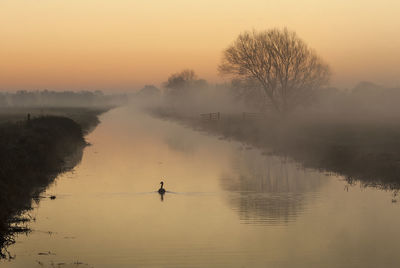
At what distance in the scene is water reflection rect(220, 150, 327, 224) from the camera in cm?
1800

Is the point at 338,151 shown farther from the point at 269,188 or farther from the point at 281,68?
the point at 281,68

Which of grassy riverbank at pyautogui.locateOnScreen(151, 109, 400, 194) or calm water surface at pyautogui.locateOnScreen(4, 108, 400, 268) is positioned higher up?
grassy riverbank at pyautogui.locateOnScreen(151, 109, 400, 194)

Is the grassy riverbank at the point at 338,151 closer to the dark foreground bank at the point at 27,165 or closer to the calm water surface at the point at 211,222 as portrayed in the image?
the calm water surface at the point at 211,222

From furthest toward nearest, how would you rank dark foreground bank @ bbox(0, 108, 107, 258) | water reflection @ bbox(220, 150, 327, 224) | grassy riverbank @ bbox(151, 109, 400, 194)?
grassy riverbank @ bbox(151, 109, 400, 194) < water reflection @ bbox(220, 150, 327, 224) < dark foreground bank @ bbox(0, 108, 107, 258)

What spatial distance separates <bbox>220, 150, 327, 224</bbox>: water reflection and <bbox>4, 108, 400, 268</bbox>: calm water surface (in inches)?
1.9

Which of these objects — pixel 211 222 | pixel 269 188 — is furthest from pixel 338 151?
pixel 211 222

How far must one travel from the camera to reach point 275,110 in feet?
215

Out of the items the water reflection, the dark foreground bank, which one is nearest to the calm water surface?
the water reflection

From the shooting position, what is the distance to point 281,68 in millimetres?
60125

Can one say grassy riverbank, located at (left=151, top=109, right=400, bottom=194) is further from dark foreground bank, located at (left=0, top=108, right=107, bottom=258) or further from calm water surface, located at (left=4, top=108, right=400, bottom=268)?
dark foreground bank, located at (left=0, top=108, right=107, bottom=258)

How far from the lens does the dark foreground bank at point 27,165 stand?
629 inches

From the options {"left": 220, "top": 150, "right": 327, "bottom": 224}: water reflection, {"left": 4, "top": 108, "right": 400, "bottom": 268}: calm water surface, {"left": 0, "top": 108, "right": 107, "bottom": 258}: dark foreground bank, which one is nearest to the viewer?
{"left": 4, "top": 108, "right": 400, "bottom": 268}: calm water surface

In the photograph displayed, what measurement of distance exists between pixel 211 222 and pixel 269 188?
7132 millimetres

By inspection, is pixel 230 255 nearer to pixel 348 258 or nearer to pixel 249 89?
pixel 348 258
